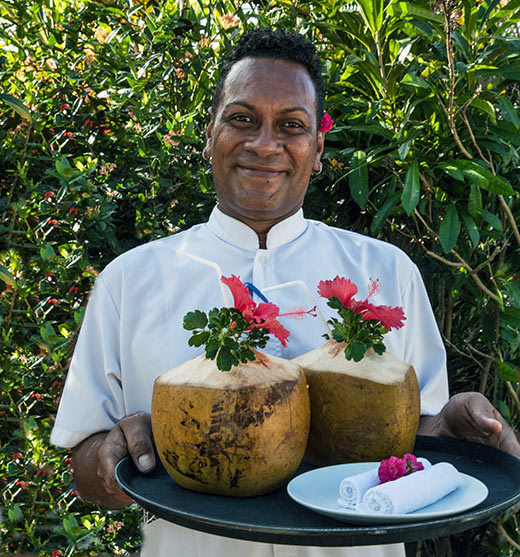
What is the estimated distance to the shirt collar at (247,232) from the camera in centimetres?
177

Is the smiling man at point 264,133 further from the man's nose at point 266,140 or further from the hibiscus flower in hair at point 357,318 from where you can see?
the hibiscus flower in hair at point 357,318

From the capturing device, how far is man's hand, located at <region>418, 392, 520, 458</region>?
130 centimetres

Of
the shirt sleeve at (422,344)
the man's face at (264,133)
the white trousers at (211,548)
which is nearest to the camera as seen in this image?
the white trousers at (211,548)

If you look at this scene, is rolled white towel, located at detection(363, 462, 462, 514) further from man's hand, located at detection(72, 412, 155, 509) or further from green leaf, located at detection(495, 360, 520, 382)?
green leaf, located at detection(495, 360, 520, 382)

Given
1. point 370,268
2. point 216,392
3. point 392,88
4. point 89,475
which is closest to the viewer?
point 216,392

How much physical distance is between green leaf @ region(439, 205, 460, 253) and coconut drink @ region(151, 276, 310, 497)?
4.88 ft

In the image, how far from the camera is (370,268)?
Result: 5.84 feet

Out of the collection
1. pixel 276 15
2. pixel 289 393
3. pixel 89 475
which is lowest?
pixel 89 475

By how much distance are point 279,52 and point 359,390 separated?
3.03 feet

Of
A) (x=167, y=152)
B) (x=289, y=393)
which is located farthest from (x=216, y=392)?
(x=167, y=152)

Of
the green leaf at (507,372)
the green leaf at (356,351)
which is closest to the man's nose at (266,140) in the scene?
the green leaf at (356,351)

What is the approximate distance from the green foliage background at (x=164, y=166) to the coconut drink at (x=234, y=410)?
1458 millimetres

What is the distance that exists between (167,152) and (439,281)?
1.26 meters

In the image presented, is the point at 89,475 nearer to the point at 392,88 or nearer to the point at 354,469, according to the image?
the point at 354,469
